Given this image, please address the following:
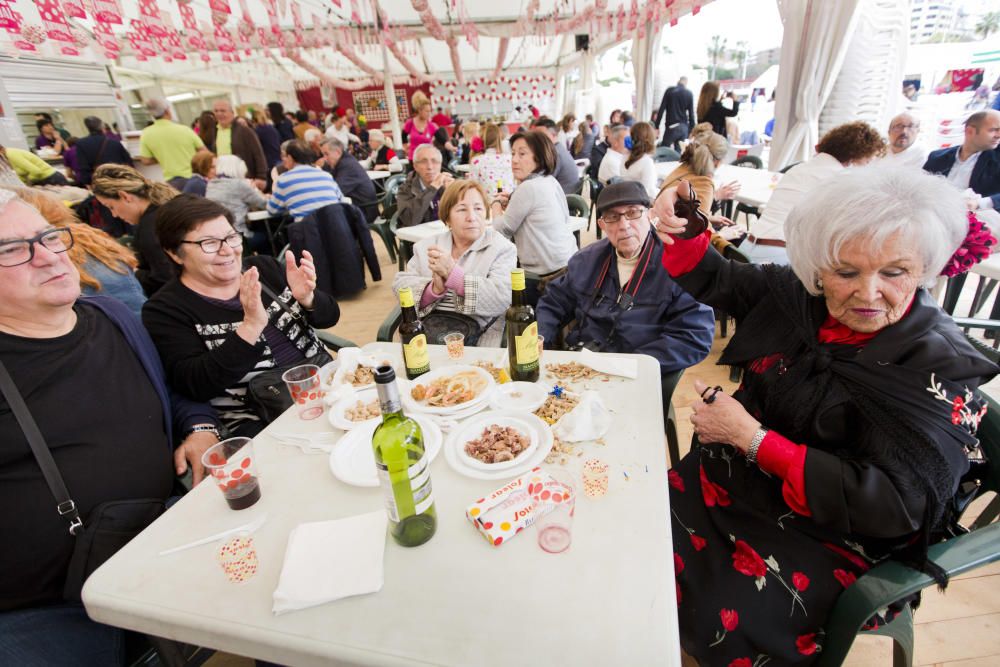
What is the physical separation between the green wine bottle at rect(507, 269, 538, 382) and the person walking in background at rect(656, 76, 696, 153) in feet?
24.4

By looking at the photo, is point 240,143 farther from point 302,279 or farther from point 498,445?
point 498,445

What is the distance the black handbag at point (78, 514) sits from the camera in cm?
106

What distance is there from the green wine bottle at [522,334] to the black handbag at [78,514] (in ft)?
3.55

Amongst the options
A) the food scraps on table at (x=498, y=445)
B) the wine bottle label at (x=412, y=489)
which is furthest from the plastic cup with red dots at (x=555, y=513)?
the wine bottle label at (x=412, y=489)

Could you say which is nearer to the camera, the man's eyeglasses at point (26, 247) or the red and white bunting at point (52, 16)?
the man's eyeglasses at point (26, 247)

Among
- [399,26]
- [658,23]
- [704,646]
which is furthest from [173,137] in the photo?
[658,23]

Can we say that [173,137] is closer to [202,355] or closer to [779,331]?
[202,355]

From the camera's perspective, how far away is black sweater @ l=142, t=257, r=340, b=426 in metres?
1.45

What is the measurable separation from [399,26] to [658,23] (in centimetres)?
513

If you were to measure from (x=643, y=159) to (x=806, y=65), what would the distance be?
5.77ft

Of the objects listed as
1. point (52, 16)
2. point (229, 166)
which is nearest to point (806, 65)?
point (229, 166)

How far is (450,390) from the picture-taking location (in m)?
1.34

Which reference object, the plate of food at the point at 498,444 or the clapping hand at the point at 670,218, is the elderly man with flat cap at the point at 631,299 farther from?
the plate of food at the point at 498,444

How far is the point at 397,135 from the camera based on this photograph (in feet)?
39.5
